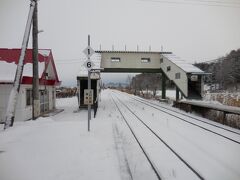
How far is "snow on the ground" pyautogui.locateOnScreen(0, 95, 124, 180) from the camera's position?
17.1 feet

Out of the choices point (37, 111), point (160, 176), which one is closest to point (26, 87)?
point (37, 111)

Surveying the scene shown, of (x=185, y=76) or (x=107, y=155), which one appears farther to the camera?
(x=185, y=76)

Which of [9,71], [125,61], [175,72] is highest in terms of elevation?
[125,61]

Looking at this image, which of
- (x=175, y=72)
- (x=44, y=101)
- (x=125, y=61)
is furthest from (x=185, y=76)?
(x=44, y=101)

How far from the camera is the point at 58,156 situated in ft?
21.0

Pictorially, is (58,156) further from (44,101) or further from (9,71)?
(44,101)

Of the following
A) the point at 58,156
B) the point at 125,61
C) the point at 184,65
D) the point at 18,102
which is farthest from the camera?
the point at 125,61

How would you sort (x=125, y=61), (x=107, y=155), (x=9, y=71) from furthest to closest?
(x=125, y=61) < (x=9, y=71) < (x=107, y=155)

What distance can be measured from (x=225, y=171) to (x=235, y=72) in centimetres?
6267

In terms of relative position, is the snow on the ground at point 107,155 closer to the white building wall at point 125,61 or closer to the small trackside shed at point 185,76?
the small trackside shed at point 185,76

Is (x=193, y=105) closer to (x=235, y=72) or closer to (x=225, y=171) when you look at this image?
(x=225, y=171)

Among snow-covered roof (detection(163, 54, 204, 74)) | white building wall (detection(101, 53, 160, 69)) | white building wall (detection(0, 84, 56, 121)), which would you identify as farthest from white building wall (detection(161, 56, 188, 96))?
white building wall (detection(0, 84, 56, 121))

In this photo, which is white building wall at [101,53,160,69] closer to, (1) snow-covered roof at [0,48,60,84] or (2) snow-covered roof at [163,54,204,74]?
(2) snow-covered roof at [163,54,204,74]

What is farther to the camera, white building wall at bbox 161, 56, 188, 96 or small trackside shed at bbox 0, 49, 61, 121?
white building wall at bbox 161, 56, 188, 96
